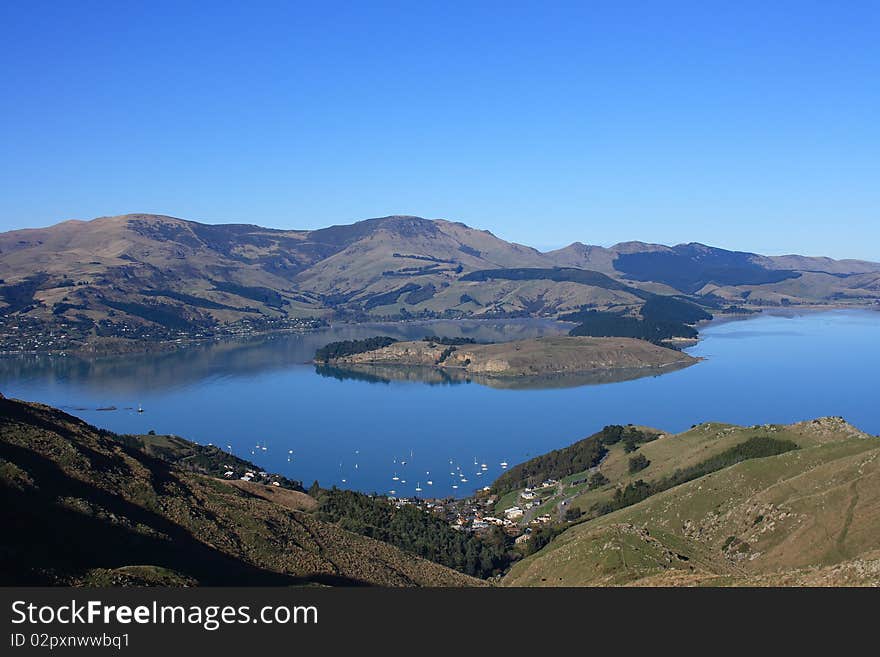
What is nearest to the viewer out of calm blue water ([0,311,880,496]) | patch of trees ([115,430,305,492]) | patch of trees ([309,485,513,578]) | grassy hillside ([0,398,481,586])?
grassy hillside ([0,398,481,586])

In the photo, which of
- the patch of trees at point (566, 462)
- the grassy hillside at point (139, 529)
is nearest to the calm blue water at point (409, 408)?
the patch of trees at point (566, 462)

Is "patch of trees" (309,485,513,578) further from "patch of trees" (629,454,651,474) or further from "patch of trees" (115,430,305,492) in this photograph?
"patch of trees" (629,454,651,474)

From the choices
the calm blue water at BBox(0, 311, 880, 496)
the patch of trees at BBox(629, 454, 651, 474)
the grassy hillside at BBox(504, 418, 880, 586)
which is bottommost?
the calm blue water at BBox(0, 311, 880, 496)

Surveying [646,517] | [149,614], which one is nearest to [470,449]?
[646,517]

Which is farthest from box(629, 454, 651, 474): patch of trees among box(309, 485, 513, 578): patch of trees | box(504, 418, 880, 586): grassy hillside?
box(309, 485, 513, 578): patch of trees

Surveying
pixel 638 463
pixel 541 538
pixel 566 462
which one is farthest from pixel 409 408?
pixel 541 538

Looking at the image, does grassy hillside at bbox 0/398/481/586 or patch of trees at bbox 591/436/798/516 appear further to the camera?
patch of trees at bbox 591/436/798/516

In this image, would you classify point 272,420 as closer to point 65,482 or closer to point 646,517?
point 646,517
